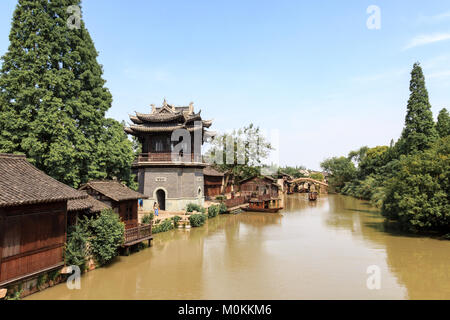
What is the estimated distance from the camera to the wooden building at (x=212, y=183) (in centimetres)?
4047

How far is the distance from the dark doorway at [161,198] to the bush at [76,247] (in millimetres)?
15801

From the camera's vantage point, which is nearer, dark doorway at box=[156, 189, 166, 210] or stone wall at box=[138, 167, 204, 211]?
stone wall at box=[138, 167, 204, 211]

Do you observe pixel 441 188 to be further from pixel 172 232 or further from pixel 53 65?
pixel 53 65

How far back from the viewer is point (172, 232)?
72.3ft

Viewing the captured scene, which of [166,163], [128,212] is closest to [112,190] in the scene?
[128,212]

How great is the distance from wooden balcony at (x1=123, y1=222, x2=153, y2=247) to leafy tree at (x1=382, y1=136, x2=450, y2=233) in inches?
635

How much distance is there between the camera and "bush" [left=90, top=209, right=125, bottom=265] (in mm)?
12664

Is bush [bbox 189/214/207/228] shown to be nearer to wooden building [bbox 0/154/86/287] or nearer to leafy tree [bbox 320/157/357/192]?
wooden building [bbox 0/154/86/287]

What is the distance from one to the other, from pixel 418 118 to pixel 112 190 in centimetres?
2917

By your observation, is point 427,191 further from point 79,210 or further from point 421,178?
point 79,210

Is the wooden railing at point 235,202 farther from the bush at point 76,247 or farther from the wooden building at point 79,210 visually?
the bush at point 76,247

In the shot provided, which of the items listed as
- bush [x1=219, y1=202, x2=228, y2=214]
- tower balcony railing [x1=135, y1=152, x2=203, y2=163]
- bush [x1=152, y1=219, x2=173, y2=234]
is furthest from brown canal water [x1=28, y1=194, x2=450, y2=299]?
bush [x1=219, y1=202, x2=228, y2=214]
